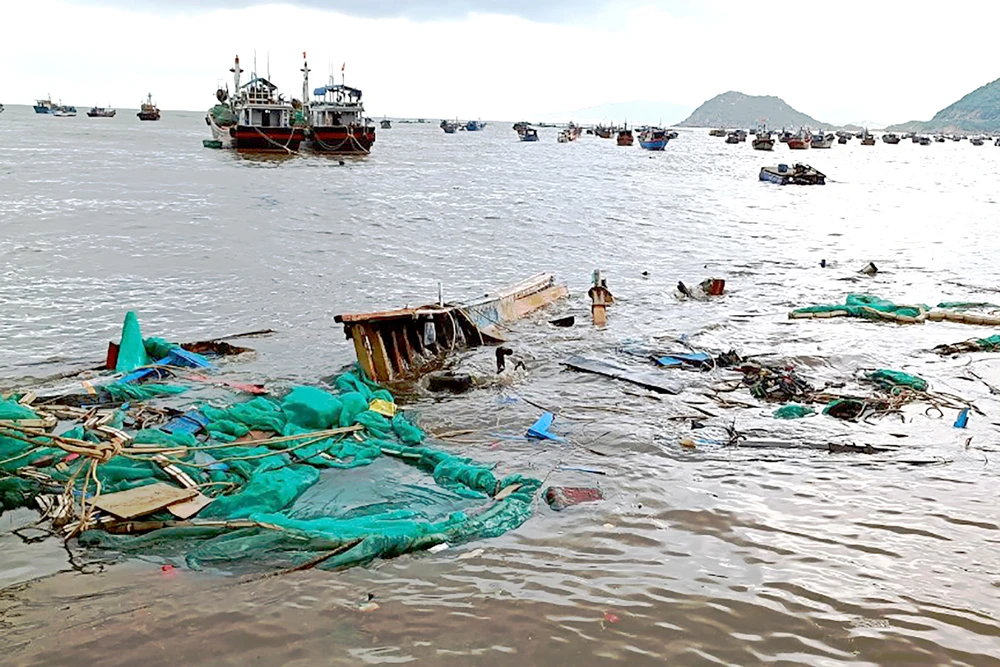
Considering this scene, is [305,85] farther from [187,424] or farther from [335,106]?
[187,424]

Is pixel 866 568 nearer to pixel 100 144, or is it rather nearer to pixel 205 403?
pixel 205 403

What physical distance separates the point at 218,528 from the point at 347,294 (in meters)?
10.4

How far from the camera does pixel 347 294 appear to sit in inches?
608

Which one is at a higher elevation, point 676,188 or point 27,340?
point 676,188

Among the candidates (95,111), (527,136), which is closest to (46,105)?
(95,111)

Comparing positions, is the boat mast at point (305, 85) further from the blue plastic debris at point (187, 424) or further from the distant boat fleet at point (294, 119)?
the blue plastic debris at point (187, 424)

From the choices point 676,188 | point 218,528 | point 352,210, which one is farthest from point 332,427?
point 676,188

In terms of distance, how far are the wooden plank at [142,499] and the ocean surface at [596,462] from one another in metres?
0.45

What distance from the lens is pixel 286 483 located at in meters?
6.21

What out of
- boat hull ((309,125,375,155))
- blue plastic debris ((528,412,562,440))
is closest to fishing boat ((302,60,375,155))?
boat hull ((309,125,375,155))

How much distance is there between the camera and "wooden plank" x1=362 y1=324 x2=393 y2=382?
968 centimetres

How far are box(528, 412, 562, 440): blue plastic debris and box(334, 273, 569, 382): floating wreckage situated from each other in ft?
8.06

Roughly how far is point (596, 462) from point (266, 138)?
1903 inches

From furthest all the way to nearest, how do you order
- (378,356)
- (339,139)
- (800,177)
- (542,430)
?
1. (339,139)
2. (800,177)
3. (378,356)
4. (542,430)
